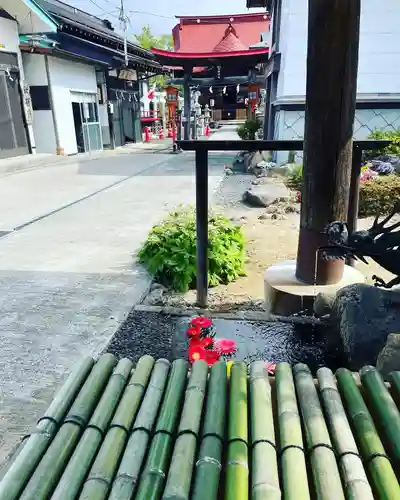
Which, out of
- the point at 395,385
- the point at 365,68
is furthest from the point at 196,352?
the point at 365,68

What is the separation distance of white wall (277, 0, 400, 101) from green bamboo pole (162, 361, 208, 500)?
445 inches

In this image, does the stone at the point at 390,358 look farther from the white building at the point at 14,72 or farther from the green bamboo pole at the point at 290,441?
the white building at the point at 14,72

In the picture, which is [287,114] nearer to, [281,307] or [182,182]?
[182,182]

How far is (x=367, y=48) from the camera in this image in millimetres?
11383

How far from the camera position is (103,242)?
21.4ft

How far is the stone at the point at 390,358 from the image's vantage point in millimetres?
A: 2244

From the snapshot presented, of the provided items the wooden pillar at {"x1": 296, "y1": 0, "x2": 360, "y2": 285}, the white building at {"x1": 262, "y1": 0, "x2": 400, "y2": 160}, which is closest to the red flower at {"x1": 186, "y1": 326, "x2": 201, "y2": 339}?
the wooden pillar at {"x1": 296, "y1": 0, "x2": 360, "y2": 285}

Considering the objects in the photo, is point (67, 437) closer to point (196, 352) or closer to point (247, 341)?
point (196, 352)

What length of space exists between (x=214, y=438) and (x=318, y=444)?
0.33 meters

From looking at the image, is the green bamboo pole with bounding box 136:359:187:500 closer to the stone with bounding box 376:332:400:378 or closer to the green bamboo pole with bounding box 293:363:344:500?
the green bamboo pole with bounding box 293:363:344:500

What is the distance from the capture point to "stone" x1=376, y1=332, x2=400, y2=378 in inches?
88.4

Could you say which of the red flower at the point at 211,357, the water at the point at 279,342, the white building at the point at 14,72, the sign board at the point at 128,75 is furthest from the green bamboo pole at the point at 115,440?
the sign board at the point at 128,75

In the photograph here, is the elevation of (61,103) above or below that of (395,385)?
above

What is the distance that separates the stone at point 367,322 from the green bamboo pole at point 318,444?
3.77ft
